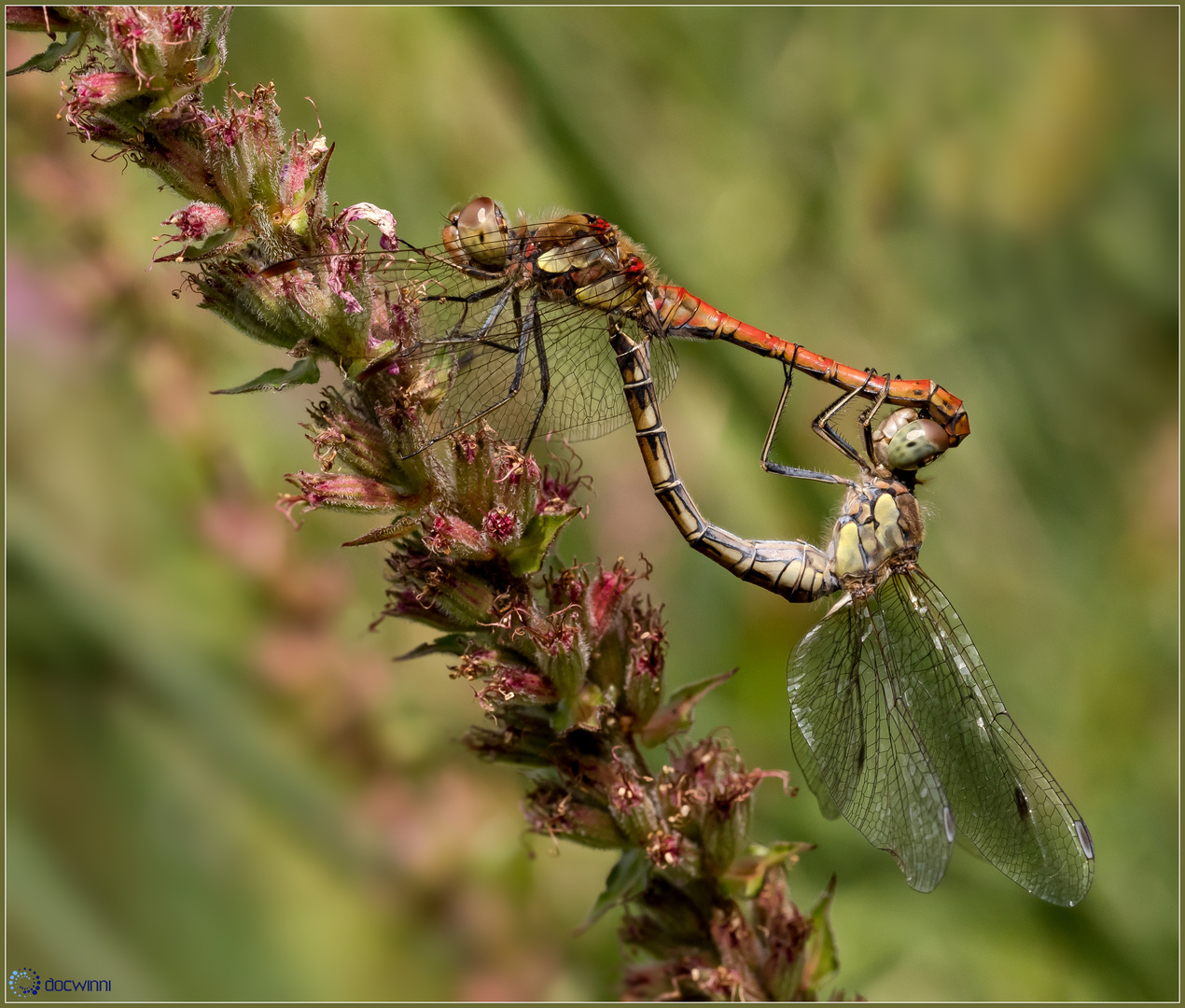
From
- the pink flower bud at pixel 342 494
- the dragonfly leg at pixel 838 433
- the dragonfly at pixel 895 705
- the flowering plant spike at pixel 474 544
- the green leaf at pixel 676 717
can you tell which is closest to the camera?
the flowering plant spike at pixel 474 544

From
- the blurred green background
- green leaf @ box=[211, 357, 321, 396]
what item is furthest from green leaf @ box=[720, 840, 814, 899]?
green leaf @ box=[211, 357, 321, 396]

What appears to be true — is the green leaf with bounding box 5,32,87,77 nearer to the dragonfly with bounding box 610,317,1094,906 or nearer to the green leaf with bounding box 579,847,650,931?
the dragonfly with bounding box 610,317,1094,906

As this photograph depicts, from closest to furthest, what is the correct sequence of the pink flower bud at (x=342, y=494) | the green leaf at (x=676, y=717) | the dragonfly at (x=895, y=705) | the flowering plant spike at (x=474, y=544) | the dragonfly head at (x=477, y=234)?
the flowering plant spike at (x=474, y=544) → the pink flower bud at (x=342, y=494) → the green leaf at (x=676, y=717) → the dragonfly head at (x=477, y=234) → the dragonfly at (x=895, y=705)

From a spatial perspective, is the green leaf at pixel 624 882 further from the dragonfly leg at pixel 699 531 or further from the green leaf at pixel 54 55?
the green leaf at pixel 54 55

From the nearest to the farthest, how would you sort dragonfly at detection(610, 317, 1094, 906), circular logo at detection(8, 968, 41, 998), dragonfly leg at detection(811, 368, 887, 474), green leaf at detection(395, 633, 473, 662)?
green leaf at detection(395, 633, 473, 662) → dragonfly at detection(610, 317, 1094, 906) → circular logo at detection(8, 968, 41, 998) → dragonfly leg at detection(811, 368, 887, 474)

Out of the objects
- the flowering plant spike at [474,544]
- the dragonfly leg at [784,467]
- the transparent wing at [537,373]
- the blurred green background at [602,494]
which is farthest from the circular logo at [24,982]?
the dragonfly leg at [784,467]

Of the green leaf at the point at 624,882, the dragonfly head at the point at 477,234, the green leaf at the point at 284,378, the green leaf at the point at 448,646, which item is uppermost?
the dragonfly head at the point at 477,234

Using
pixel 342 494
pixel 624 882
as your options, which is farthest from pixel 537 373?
pixel 624 882
